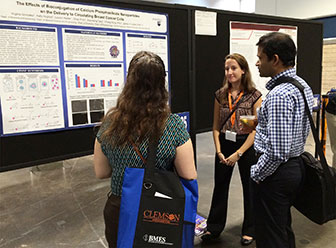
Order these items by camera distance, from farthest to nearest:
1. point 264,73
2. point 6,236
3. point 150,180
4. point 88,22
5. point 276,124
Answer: point 6,236, point 88,22, point 264,73, point 276,124, point 150,180

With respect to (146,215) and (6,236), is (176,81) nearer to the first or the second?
(146,215)

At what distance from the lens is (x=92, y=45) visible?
1.85m

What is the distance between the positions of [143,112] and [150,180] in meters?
0.27

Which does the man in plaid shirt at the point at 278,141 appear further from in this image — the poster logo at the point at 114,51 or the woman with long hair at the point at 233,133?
the poster logo at the point at 114,51

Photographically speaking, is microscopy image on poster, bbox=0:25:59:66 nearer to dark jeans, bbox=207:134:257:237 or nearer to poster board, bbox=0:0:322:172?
poster board, bbox=0:0:322:172

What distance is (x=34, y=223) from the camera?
111 inches

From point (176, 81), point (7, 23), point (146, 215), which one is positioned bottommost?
point (146, 215)

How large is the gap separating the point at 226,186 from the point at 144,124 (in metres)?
1.34

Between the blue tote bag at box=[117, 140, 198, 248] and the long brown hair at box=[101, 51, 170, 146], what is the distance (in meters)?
0.08

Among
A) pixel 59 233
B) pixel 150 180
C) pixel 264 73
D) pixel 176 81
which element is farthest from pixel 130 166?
pixel 59 233

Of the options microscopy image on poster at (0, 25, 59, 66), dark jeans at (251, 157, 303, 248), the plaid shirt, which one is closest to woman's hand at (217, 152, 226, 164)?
dark jeans at (251, 157, 303, 248)

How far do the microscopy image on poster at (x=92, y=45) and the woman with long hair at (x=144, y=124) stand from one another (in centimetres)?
74

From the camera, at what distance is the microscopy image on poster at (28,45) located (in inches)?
61.4

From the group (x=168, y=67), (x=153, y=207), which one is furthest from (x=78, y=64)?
(x=153, y=207)
